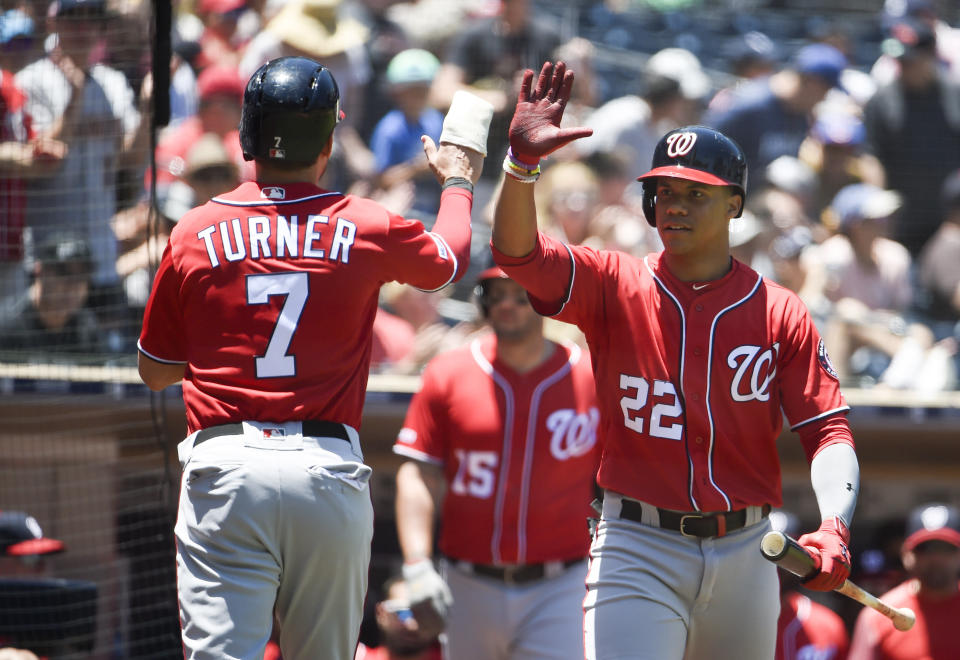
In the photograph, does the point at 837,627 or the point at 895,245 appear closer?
the point at 837,627

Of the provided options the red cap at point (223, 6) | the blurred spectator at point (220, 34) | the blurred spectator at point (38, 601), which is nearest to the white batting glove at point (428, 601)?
the blurred spectator at point (38, 601)

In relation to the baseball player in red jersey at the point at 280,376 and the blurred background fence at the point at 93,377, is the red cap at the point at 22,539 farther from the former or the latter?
the baseball player in red jersey at the point at 280,376

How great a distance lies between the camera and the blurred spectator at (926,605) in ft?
19.2

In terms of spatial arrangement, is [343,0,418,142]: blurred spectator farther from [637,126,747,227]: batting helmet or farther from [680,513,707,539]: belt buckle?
[680,513,707,539]: belt buckle

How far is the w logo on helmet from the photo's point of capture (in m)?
3.56

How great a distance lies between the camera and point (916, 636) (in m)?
5.89

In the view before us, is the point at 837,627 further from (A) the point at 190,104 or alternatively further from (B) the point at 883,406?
(A) the point at 190,104

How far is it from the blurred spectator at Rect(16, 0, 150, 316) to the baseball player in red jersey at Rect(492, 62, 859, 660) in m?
2.77

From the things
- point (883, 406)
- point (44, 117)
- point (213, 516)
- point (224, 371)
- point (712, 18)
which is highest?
point (712, 18)

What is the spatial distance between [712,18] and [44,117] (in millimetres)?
5740

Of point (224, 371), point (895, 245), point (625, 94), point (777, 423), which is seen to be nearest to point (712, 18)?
point (625, 94)

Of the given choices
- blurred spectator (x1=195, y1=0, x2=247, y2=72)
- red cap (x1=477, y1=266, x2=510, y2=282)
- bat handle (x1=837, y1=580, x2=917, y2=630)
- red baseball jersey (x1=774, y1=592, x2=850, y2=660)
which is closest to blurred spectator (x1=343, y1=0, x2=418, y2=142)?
blurred spectator (x1=195, y1=0, x2=247, y2=72)

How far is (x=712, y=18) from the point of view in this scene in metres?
10.0

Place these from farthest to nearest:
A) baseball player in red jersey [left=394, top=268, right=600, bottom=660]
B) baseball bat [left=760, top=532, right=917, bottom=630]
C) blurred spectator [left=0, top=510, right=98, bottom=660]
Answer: blurred spectator [left=0, top=510, right=98, bottom=660], baseball player in red jersey [left=394, top=268, right=600, bottom=660], baseball bat [left=760, top=532, right=917, bottom=630]
